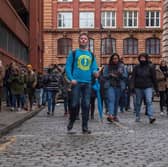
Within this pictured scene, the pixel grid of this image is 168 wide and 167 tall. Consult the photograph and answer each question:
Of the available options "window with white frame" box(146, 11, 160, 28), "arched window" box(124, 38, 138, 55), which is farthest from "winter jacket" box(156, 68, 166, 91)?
"window with white frame" box(146, 11, 160, 28)

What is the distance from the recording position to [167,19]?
36344 millimetres

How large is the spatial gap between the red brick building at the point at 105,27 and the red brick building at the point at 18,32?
25.1 meters

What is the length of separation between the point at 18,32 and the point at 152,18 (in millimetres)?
37032

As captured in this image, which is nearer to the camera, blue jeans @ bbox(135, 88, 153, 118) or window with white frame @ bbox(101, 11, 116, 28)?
blue jeans @ bbox(135, 88, 153, 118)

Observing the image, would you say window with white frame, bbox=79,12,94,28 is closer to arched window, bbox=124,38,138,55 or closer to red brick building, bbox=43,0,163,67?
red brick building, bbox=43,0,163,67

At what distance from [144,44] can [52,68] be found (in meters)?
52.2

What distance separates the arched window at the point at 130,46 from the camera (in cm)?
7275

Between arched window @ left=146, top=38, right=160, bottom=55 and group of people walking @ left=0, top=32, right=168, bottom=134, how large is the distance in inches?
1837

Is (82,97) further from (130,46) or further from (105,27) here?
(130,46)

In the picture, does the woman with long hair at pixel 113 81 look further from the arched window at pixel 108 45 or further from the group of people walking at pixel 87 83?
the arched window at pixel 108 45

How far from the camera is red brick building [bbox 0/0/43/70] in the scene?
3025cm

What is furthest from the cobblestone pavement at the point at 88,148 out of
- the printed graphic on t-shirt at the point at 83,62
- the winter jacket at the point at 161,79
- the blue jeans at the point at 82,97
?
the winter jacket at the point at 161,79

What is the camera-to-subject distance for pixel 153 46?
7269 cm

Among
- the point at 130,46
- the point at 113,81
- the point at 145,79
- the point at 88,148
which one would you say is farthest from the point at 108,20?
the point at 88,148
